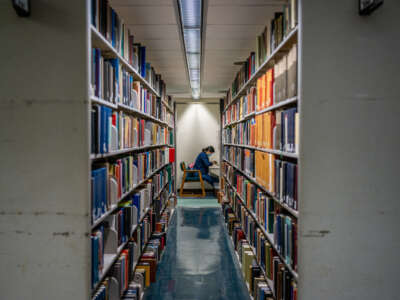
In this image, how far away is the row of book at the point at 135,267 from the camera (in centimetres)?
237

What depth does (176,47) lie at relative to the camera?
397 cm

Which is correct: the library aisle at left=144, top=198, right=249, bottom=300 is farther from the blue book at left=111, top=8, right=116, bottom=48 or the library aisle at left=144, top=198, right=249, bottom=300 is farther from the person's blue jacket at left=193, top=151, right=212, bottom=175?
the person's blue jacket at left=193, top=151, right=212, bottom=175

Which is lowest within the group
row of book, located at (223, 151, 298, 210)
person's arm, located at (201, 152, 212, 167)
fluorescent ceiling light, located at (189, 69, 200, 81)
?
person's arm, located at (201, 152, 212, 167)

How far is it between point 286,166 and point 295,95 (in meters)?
0.47

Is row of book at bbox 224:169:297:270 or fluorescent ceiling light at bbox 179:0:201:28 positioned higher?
fluorescent ceiling light at bbox 179:0:201:28

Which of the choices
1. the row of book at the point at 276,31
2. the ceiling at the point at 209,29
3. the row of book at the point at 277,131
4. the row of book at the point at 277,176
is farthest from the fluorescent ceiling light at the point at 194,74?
the row of book at the point at 277,176

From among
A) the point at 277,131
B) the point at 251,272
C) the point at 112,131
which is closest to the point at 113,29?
the point at 112,131
